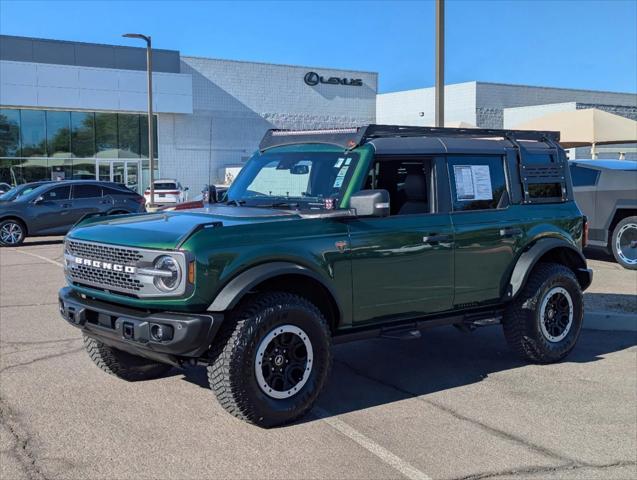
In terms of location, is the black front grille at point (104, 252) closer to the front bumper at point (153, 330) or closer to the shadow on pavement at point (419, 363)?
the front bumper at point (153, 330)

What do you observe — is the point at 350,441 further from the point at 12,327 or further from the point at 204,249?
the point at 12,327

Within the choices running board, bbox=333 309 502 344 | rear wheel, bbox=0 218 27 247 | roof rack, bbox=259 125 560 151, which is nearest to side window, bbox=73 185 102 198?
rear wheel, bbox=0 218 27 247

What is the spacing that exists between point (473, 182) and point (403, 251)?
1176mm

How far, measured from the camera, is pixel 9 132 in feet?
123

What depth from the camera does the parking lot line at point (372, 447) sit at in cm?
405

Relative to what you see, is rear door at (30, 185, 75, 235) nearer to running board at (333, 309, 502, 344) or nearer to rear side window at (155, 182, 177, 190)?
running board at (333, 309, 502, 344)

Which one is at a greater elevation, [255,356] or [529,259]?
[529,259]

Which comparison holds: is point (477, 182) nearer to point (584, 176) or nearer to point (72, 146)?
point (584, 176)

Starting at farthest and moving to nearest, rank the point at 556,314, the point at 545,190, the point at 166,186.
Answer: the point at 166,186 < the point at 545,190 < the point at 556,314

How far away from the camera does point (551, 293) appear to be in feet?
21.3

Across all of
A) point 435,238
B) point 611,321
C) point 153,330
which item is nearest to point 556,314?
point 435,238

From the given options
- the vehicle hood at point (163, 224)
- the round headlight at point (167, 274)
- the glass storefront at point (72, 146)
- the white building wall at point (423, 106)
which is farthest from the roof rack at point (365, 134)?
the white building wall at point (423, 106)

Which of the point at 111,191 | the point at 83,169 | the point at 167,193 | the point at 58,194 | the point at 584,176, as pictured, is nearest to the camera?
the point at 584,176

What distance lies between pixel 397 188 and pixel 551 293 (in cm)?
A: 190
